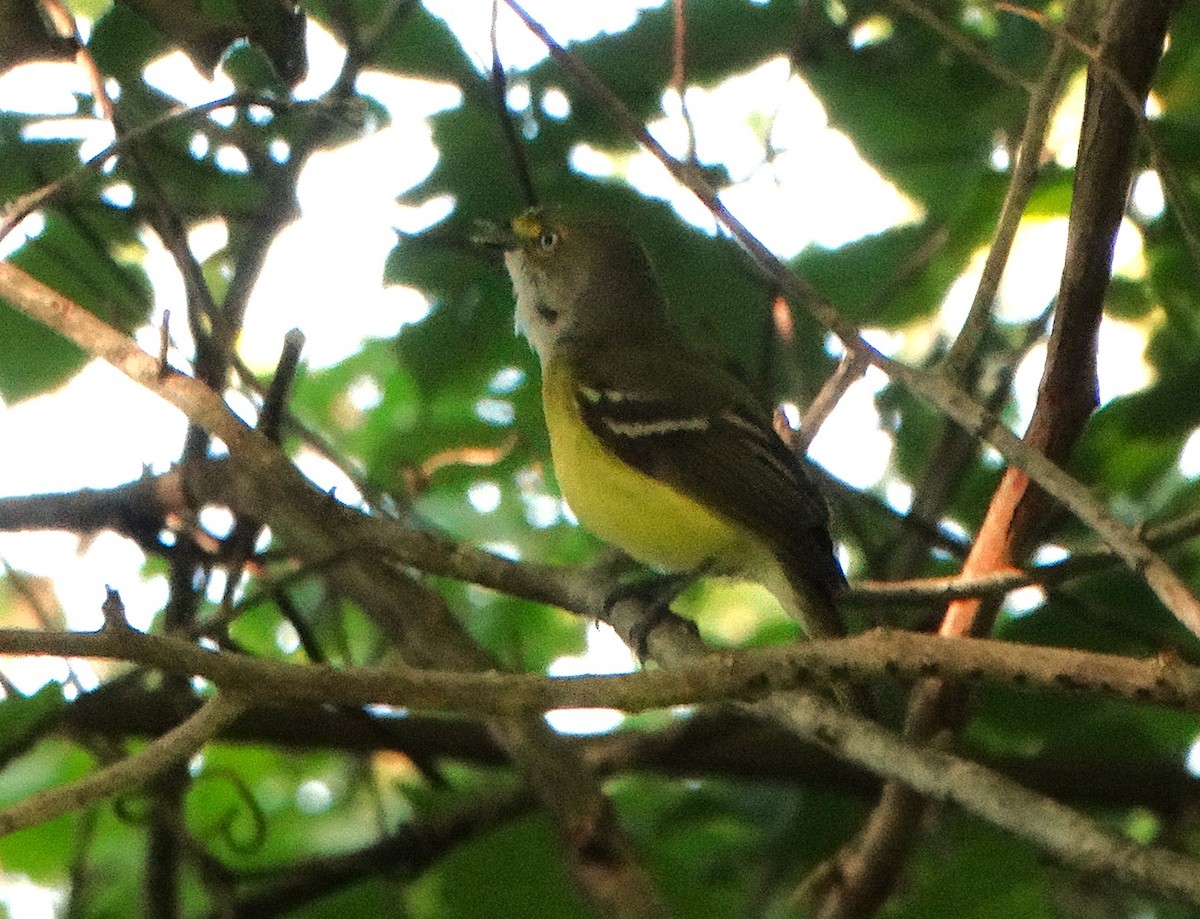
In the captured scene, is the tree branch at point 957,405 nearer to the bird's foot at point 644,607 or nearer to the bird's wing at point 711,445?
the bird's foot at point 644,607

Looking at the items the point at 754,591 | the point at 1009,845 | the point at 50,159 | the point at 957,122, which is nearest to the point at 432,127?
the point at 50,159

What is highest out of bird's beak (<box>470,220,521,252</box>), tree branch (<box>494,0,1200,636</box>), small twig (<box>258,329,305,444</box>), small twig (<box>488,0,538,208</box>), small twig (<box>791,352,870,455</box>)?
bird's beak (<box>470,220,521,252</box>)

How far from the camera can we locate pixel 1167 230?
4152mm

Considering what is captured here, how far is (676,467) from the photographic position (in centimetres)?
468

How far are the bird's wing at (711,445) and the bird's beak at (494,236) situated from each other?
51 centimetres

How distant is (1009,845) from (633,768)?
118 cm

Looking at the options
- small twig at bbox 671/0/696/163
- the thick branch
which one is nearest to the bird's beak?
small twig at bbox 671/0/696/163

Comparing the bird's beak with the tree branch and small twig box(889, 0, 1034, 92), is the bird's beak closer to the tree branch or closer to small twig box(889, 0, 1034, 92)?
the tree branch

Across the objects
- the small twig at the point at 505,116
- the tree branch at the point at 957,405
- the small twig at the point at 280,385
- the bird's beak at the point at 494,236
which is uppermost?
the bird's beak at the point at 494,236

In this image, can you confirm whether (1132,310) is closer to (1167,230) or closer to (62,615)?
(1167,230)

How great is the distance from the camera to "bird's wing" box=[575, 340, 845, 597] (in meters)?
4.42

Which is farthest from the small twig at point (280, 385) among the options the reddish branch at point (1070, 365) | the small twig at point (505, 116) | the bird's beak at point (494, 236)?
the reddish branch at point (1070, 365)

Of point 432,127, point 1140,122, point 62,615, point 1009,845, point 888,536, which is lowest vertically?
point 1009,845

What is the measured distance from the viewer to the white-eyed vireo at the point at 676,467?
174 inches
